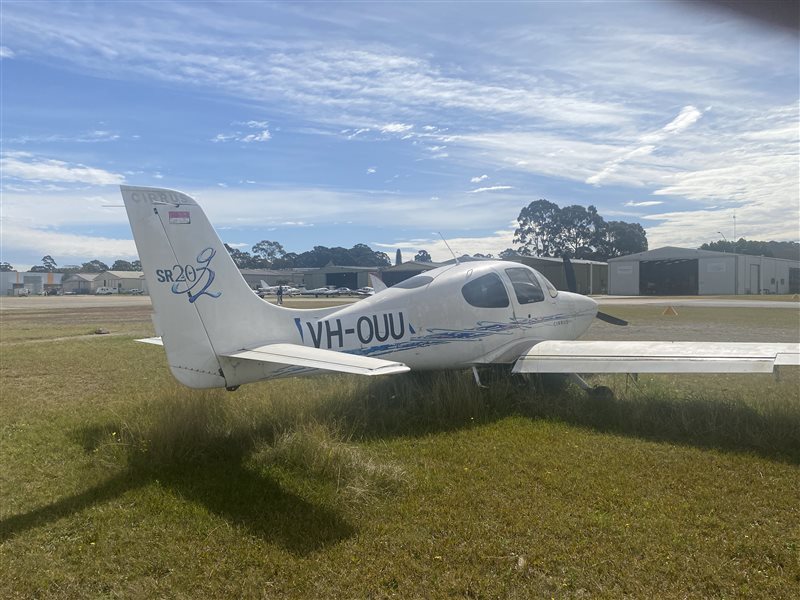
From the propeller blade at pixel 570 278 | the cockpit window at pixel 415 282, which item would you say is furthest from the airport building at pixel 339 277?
the cockpit window at pixel 415 282

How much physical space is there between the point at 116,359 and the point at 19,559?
372 inches

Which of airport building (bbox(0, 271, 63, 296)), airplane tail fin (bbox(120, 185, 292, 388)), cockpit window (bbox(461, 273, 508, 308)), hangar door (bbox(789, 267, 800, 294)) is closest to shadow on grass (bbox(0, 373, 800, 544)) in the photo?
airplane tail fin (bbox(120, 185, 292, 388))

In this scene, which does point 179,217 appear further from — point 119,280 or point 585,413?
point 119,280

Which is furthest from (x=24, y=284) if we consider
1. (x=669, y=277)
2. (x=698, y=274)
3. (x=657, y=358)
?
(x=657, y=358)

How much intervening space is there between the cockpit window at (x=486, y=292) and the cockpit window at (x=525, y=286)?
306mm

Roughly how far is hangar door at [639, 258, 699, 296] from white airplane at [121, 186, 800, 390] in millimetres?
54583

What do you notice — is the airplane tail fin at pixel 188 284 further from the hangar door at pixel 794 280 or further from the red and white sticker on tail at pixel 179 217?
the hangar door at pixel 794 280

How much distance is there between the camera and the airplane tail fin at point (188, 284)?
17.2 feet

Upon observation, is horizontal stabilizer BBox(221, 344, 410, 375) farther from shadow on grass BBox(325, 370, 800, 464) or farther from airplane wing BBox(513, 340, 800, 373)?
airplane wing BBox(513, 340, 800, 373)

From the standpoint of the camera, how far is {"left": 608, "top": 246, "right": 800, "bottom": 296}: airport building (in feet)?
180

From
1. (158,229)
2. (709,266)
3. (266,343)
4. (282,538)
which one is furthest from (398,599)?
(709,266)

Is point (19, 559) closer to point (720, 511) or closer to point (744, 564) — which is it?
point (744, 564)

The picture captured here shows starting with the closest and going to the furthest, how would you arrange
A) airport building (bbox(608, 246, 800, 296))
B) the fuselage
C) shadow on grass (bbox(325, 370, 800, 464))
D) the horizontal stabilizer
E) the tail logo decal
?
1. the horizontal stabilizer
2. the tail logo decal
3. shadow on grass (bbox(325, 370, 800, 464))
4. the fuselage
5. airport building (bbox(608, 246, 800, 296))

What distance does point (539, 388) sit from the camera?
26.5 feet
